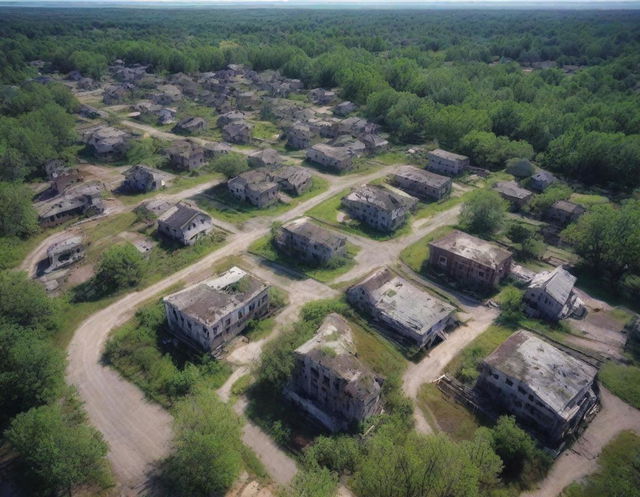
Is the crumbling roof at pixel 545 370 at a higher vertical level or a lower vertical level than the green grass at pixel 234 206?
higher

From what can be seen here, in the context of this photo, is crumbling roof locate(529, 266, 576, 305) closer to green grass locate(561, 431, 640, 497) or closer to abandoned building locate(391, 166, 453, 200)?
green grass locate(561, 431, 640, 497)

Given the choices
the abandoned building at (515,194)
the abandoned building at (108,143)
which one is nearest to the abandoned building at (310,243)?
the abandoned building at (515,194)

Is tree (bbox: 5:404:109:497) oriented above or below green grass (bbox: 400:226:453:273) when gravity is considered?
above

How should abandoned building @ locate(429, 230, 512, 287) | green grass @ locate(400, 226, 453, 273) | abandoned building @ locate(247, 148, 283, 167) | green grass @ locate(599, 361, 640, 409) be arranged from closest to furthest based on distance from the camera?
green grass @ locate(599, 361, 640, 409) < abandoned building @ locate(429, 230, 512, 287) < green grass @ locate(400, 226, 453, 273) < abandoned building @ locate(247, 148, 283, 167)

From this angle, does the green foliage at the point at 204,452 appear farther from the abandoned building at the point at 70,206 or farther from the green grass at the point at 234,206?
the abandoned building at the point at 70,206

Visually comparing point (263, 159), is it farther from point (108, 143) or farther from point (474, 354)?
point (474, 354)

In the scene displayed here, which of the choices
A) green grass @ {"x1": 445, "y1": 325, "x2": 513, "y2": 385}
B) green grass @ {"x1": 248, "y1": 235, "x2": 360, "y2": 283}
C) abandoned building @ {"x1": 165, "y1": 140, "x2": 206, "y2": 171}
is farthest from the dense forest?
green grass @ {"x1": 445, "y1": 325, "x2": 513, "y2": 385}
